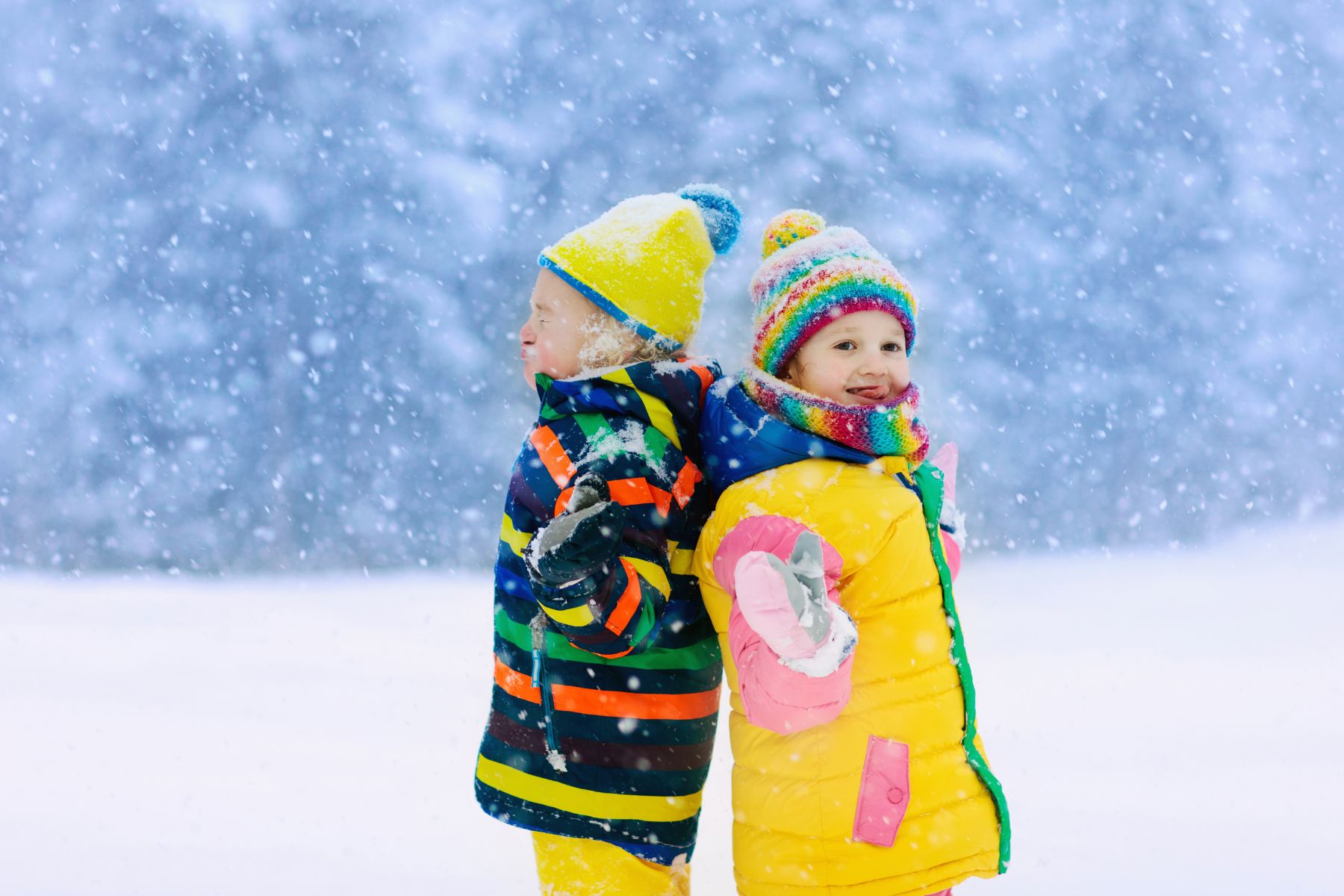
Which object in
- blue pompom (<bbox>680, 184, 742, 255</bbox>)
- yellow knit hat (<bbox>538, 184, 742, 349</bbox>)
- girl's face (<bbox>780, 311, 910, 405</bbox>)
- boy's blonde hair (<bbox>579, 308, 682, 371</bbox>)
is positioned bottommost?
girl's face (<bbox>780, 311, 910, 405</bbox>)

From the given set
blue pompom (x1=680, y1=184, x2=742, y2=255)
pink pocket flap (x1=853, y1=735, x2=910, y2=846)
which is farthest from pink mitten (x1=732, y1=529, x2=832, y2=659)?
blue pompom (x1=680, y1=184, x2=742, y2=255)

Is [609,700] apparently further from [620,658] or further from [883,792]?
[883,792]

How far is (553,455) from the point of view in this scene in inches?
48.5

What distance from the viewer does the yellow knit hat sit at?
1327 mm

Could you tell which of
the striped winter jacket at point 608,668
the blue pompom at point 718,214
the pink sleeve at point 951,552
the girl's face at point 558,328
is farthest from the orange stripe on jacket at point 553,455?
the pink sleeve at point 951,552

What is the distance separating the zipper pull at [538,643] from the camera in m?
1.25

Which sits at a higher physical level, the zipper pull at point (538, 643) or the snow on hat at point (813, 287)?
the snow on hat at point (813, 287)

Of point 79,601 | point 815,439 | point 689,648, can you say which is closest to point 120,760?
point 79,601

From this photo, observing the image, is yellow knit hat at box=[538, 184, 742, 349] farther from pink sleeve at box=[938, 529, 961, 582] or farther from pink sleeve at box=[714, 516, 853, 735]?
pink sleeve at box=[938, 529, 961, 582]

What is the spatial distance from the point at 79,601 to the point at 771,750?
14.6ft

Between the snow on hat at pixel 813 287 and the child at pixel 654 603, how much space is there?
0.37 feet

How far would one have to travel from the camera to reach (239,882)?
218 cm

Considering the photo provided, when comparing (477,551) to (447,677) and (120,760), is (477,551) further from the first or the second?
(120,760)

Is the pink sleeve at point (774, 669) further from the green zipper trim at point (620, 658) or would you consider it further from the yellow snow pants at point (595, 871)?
the yellow snow pants at point (595, 871)
